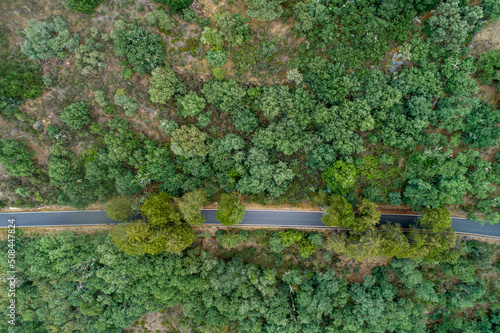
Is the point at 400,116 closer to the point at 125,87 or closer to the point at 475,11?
the point at 475,11

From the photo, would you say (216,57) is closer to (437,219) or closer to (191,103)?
(191,103)

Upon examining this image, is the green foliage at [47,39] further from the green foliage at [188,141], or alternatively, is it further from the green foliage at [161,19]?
the green foliage at [188,141]

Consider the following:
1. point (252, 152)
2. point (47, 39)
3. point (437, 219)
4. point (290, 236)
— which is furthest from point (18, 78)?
point (437, 219)

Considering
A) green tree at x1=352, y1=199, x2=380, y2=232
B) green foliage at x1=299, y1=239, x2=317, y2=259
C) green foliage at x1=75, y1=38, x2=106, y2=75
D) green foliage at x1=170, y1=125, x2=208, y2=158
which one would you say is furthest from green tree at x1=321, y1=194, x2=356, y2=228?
green foliage at x1=75, y1=38, x2=106, y2=75

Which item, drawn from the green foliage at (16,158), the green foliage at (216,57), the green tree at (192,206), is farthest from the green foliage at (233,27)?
the green foliage at (16,158)

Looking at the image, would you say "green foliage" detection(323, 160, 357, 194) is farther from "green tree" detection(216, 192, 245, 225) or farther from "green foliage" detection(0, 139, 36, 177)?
"green foliage" detection(0, 139, 36, 177)
